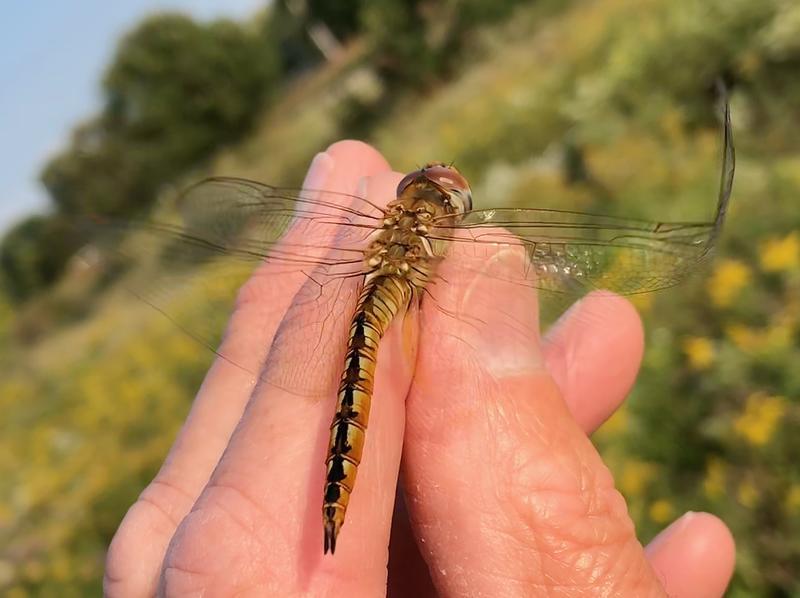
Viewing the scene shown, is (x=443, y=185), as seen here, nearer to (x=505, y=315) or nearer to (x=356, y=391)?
(x=505, y=315)

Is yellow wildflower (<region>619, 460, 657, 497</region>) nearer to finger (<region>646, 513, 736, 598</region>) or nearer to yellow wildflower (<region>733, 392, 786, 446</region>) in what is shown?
yellow wildflower (<region>733, 392, 786, 446</region>)

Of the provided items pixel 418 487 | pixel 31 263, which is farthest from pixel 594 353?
pixel 31 263

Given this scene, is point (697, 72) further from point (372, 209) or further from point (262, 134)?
point (262, 134)

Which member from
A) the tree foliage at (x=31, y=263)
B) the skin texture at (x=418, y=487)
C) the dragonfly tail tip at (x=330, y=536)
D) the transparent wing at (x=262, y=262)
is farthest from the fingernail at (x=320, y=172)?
the tree foliage at (x=31, y=263)

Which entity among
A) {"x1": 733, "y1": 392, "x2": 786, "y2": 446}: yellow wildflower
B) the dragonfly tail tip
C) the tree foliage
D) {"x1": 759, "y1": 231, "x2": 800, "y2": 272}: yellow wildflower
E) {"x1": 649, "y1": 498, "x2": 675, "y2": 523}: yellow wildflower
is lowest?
the dragonfly tail tip

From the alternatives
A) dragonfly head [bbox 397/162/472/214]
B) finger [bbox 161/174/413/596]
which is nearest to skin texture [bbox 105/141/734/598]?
finger [bbox 161/174/413/596]

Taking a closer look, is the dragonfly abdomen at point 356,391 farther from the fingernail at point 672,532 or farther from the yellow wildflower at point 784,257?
the yellow wildflower at point 784,257

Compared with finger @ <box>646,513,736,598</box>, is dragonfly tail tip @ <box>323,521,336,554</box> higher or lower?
lower

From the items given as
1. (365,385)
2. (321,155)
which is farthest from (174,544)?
(321,155)
